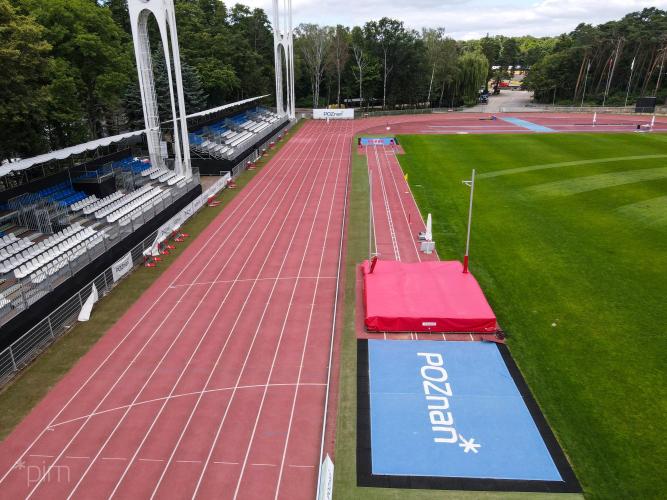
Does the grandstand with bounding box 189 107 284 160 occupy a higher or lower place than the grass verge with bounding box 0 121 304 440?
higher

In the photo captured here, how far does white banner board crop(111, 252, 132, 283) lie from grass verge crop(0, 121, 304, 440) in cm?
28

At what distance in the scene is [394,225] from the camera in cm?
2623

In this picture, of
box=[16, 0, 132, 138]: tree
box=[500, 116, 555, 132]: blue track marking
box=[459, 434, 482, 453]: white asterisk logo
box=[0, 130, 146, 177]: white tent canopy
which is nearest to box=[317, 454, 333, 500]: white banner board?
box=[459, 434, 482, 453]: white asterisk logo

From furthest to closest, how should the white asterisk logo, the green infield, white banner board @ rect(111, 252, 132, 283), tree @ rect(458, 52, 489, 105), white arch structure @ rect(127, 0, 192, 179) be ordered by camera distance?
tree @ rect(458, 52, 489, 105)
white arch structure @ rect(127, 0, 192, 179)
white banner board @ rect(111, 252, 132, 283)
the green infield
the white asterisk logo

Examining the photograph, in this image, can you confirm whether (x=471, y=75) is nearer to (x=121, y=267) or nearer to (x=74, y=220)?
(x=74, y=220)

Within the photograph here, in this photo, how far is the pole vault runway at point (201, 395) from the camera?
35.2ft

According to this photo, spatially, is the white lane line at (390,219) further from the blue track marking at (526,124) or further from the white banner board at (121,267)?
the blue track marking at (526,124)

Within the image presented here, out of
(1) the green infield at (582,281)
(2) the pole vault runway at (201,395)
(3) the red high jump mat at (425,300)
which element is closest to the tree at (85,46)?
(2) the pole vault runway at (201,395)

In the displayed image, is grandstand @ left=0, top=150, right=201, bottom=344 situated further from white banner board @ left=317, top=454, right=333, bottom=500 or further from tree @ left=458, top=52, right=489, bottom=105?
tree @ left=458, top=52, right=489, bottom=105

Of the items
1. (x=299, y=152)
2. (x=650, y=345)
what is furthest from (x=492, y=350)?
(x=299, y=152)

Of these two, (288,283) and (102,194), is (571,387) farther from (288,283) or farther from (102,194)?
(102,194)

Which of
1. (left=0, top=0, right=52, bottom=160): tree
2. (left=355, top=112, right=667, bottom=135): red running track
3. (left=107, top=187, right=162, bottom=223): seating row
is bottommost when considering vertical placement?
(left=107, top=187, right=162, bottom=223): seating row

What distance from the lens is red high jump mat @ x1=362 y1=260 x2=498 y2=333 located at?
1591cm

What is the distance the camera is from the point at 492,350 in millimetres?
15148
